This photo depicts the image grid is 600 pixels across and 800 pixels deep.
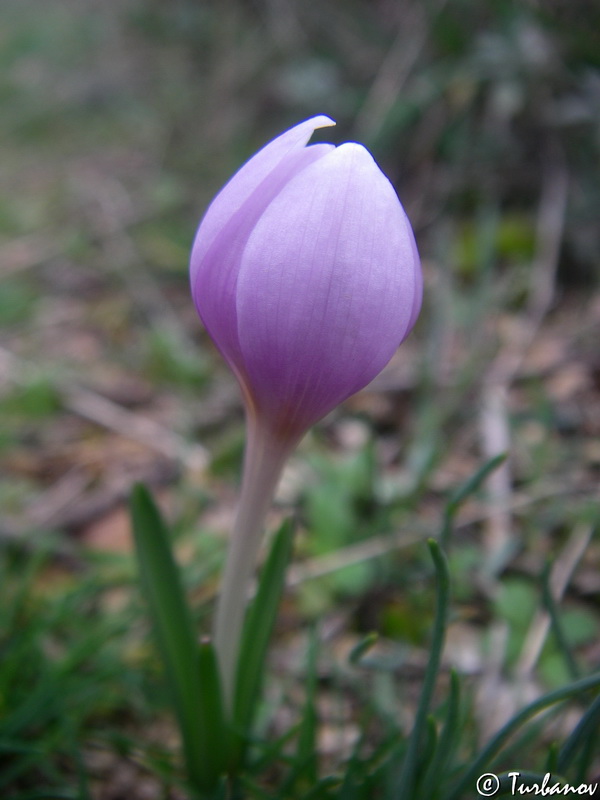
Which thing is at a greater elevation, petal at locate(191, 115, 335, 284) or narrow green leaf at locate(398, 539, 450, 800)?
petal at locate(191, 115, 335, 284)

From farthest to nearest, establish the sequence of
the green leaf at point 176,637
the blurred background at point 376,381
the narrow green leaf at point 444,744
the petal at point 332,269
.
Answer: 1. the blurred background at point 376,381
2. the green leaf at point 176,637
3. the narrow green leaf at point 444,744
4. the petal at point 332,269

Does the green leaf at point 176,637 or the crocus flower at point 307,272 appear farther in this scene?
the green leaf at point 176,637

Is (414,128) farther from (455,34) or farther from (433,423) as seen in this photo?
(433,423)

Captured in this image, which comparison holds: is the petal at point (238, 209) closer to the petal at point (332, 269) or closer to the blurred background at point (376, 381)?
the petal at point (332, 269)

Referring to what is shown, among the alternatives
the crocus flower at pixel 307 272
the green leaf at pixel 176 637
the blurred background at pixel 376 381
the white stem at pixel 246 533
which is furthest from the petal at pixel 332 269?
the blurred background at pixel 376 381

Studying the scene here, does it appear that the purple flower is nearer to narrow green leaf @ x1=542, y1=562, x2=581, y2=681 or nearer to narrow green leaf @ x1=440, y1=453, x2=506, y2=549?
narrow green leaf @ x1=440, y1=453, x2=506, y2=549

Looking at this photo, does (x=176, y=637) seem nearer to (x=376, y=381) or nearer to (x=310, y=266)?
(x=310, y=266)

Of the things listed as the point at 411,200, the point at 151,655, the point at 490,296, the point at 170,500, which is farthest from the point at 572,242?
the point at 151,655

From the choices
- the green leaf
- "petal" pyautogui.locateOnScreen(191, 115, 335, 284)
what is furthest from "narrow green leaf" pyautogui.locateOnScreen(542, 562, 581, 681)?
"petal" pyautogui.locateOnScreen(191, 115, 335, 284)
